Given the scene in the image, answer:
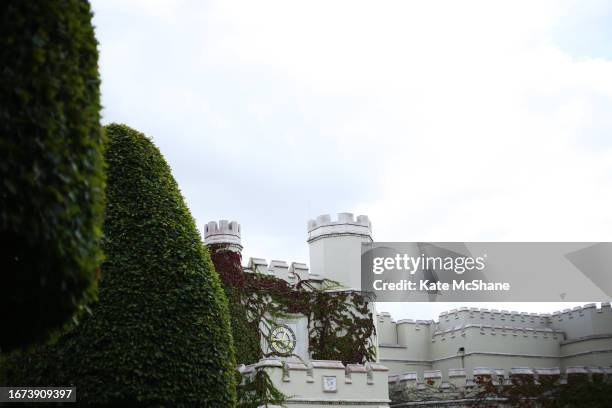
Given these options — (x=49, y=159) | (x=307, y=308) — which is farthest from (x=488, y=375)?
(x=49, y=159)

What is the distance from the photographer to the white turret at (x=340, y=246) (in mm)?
23641

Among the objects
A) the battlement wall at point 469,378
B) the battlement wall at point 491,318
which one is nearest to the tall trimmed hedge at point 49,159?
the battlement wall at point 469,378

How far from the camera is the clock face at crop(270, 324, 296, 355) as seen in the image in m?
21.8

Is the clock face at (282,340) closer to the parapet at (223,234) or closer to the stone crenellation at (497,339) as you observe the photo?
the parapet at (223,234)

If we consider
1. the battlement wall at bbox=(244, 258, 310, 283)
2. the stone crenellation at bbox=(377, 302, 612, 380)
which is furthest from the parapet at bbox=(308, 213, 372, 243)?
the stone crenellation at bbox=(377, 302, 612, 380)

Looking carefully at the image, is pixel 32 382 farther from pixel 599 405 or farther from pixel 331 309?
pixel 599 405

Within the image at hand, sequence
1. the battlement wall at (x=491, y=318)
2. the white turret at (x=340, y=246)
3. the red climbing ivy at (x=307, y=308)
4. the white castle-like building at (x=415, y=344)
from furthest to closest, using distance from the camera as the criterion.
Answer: the battlement wall at (x=491, y=318), the white turret at (x=340, y=246), the red climbing ivy at (x=307, y=308), the white castle-like building at (x=415, y=344)

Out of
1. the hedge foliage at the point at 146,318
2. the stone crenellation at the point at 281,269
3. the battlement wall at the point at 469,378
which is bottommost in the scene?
the battlement wall at the point at 469,378

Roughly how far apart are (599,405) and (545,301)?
11274 mm

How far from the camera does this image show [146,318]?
1016 cm

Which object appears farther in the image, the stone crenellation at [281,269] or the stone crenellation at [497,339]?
the stone crenellation at [497,339]

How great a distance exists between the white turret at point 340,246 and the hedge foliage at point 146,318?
12.5 m

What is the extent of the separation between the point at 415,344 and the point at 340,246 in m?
9.06

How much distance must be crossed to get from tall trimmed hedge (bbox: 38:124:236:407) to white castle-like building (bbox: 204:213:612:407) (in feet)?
21.8
